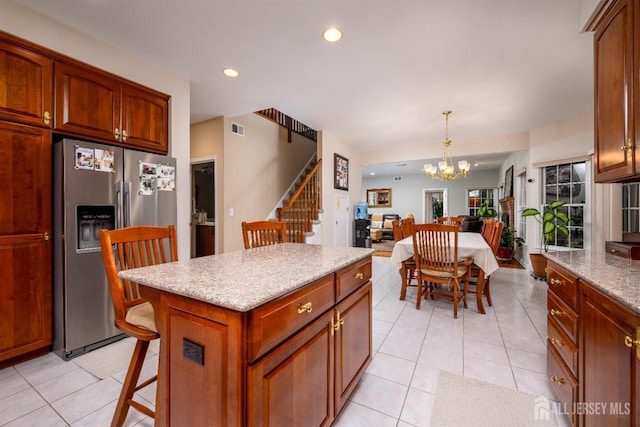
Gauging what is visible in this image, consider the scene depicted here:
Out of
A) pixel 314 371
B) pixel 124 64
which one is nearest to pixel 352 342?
pixel 314 371

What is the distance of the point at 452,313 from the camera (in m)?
2.98

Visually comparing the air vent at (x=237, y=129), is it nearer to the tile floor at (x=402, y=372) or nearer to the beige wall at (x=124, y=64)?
the beige wall at (x=124, y=64)

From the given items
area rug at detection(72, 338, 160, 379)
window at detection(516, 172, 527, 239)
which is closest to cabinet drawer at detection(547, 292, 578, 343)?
area rug at detection(72, 338, 160, 379)

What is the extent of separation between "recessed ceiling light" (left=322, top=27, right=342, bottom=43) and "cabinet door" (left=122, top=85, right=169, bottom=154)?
1.79 metres

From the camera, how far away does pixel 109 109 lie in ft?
7.83

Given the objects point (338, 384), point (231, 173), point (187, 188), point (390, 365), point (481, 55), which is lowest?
point (390, 365)

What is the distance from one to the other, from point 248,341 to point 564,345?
1.63 meters

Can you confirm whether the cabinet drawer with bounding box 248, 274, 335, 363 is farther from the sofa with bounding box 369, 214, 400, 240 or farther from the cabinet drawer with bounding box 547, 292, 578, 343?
the sofa with bounding box 369, 214, 400, 240

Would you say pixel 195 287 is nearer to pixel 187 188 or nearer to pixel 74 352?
pixel 74 352

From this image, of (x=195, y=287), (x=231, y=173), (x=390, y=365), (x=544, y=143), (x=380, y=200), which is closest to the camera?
(x=195, y=287)

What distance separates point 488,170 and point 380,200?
154 inches

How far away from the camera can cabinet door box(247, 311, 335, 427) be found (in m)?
0.88

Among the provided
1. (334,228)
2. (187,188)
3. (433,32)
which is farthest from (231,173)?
(433,32)

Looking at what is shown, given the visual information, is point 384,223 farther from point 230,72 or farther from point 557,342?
point 557,342
